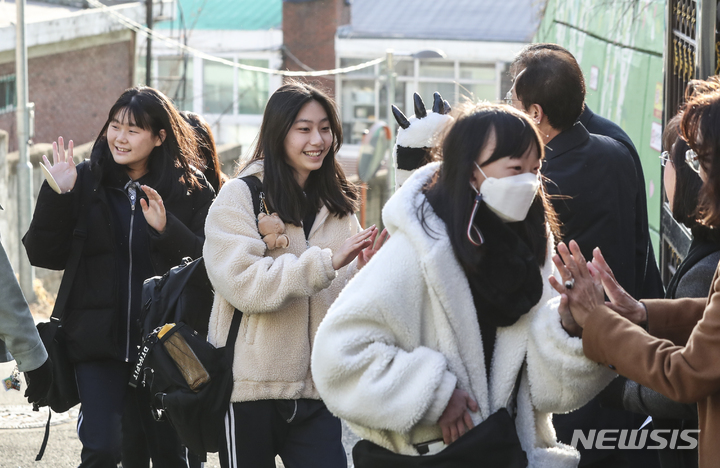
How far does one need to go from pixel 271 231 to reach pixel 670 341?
1.52 m

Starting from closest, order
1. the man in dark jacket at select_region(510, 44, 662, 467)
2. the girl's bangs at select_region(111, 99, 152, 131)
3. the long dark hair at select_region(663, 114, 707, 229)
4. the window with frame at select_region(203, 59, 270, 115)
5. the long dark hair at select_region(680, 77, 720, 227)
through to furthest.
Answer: the long dark hair at select_region(680, 77, 720, 227) < the long dark hair at select_region(663, 114, 707, 229) < the man in dark jacket at select_region(510, 44, 662, 467) < the girl's bangs at select_region(111, 99, 152, 131) < the window with frame at select_region(203, 59, 270, 115)

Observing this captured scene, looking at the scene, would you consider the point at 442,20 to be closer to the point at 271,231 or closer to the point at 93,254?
the point at 93,254

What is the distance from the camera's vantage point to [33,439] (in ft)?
18.5

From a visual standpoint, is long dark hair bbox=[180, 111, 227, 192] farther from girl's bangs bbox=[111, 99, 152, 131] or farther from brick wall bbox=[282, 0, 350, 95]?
brick wall bbox=[282, 0, 350, 95]

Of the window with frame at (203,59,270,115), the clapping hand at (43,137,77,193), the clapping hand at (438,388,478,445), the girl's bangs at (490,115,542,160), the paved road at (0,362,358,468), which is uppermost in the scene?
the girl's bangs at (490,115,542,160)

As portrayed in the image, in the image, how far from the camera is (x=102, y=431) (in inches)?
152

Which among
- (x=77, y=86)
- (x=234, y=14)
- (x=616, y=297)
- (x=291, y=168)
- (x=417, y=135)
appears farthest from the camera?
Result: (x=234, y=14)

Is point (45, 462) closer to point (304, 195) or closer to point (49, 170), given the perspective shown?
point (49, 170)

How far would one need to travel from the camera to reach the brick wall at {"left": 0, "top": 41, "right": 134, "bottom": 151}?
1930 cm

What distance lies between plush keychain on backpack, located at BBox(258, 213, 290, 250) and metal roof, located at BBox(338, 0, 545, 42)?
28.6 metres

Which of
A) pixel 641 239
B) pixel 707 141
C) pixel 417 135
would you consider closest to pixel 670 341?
pixel 707 141

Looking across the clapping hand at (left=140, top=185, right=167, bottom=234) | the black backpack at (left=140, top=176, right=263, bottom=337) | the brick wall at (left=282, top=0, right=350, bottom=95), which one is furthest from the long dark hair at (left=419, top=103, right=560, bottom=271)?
the brick wall at (left=282, top=0, right=350, bottom=95)

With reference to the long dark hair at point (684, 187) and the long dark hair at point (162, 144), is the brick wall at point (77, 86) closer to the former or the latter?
the long dark hair at point (162, 144)

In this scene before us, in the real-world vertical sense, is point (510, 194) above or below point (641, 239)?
above
